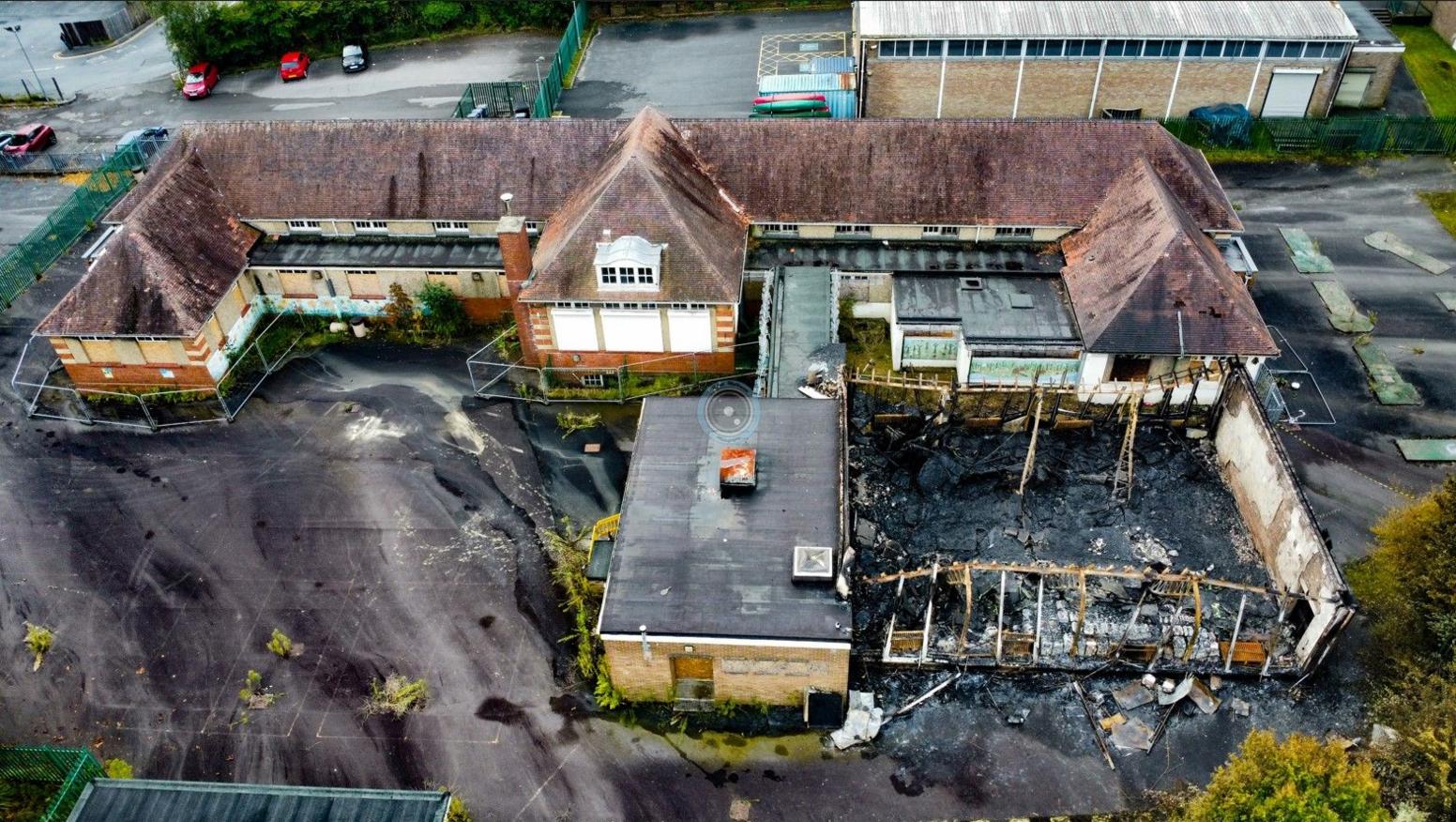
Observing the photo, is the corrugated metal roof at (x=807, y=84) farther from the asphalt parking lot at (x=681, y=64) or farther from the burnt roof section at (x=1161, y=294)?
the burnt roof section at (x=1161, y=294)

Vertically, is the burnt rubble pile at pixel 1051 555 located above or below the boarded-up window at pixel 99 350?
below

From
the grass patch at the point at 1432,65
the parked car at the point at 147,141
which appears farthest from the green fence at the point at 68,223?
the grass patch at the point at 1432,65

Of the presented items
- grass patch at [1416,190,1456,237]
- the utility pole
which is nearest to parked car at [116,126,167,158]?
the utility pole

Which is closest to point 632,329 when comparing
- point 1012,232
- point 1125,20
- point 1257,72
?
point 1012,232

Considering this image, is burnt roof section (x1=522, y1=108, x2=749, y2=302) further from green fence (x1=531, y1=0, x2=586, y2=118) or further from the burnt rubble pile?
green fence (x1=531, y1=0, x2=586, y2=118)

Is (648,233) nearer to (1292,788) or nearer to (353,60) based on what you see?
(1292,788)
